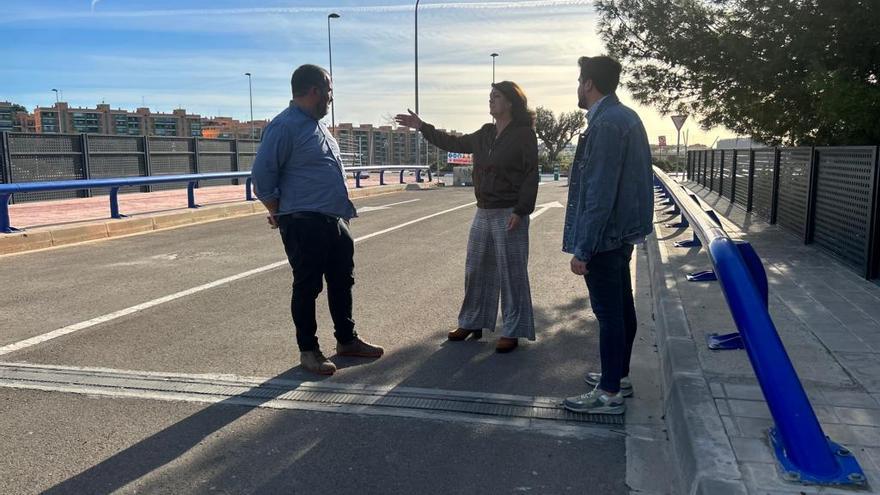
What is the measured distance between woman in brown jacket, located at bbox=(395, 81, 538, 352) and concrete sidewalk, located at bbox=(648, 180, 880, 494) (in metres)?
1.10

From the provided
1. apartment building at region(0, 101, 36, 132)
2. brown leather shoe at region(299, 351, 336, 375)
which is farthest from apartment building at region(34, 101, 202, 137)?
brown leather shoe at region(299, 351, 336, 375)

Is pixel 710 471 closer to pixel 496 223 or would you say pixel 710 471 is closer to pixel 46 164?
pixel 496 223

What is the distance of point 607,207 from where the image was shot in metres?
3.50

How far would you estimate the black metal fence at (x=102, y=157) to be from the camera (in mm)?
18547

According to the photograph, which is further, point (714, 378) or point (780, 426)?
point (714, 378)

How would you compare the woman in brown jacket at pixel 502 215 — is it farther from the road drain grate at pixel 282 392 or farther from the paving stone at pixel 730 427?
the paving stone at pixel 730 427

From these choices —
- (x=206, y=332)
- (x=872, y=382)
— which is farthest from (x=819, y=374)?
(x=206, y=332)

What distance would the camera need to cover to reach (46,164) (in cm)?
1947

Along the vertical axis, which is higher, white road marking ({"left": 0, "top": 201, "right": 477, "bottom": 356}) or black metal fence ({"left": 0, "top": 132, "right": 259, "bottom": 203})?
black metal fence ({"left": 0, "top": 132, "right": 259, "bottom": 203})

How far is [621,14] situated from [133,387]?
9.04 meters

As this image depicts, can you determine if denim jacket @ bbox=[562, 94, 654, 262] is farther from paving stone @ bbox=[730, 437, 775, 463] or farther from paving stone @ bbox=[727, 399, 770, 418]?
paving stone @ bbox=[730, 437, 775, 463]

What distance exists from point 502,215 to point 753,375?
199 cm

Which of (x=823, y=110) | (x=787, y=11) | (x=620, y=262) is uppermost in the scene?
(x=787, y=11)

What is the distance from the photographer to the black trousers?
451 centimetres
